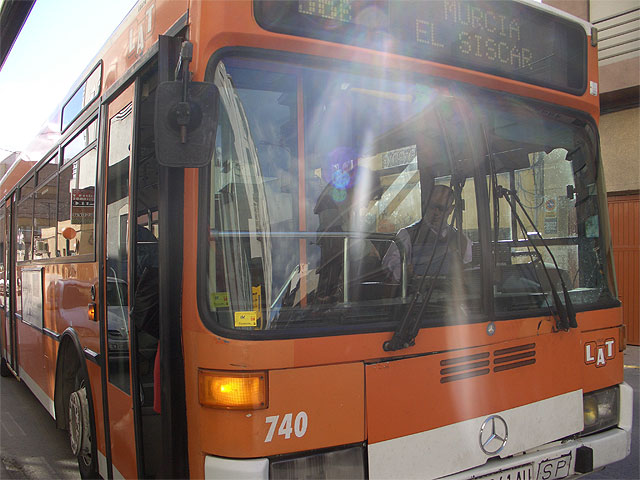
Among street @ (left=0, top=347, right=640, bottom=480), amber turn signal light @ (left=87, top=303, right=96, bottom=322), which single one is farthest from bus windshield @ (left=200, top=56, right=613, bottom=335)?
street @ (left=0, top=347, right=640, bottom=480)

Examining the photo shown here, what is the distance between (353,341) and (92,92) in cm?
238

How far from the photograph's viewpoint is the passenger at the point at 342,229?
94.0 inches

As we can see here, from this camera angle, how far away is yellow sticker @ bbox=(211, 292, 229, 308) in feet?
7.25

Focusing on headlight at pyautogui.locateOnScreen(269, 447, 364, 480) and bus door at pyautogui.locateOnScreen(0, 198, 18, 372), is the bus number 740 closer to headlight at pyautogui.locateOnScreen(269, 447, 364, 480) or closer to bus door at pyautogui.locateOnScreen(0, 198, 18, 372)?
headlight at pyautogui.locateOnScreen(269, 447, 364, 480)

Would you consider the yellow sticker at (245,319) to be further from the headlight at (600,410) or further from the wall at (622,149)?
the wall at (622,149)

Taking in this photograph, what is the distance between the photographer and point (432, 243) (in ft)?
8.53

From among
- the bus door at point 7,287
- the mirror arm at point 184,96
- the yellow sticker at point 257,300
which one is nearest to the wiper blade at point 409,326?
the yellow sticker at point 257,300

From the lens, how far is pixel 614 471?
4.09m

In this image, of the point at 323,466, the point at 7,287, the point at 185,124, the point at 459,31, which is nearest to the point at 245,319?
the point at 323,466

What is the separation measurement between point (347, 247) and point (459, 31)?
4.12ft

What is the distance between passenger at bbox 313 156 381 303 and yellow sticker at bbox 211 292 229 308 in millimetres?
389

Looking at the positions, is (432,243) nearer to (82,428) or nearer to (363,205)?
(363,205)

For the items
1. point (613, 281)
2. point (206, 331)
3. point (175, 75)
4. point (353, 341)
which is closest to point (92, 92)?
point (175, 75)

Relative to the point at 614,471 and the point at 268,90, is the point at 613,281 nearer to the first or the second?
the point at 614,471
